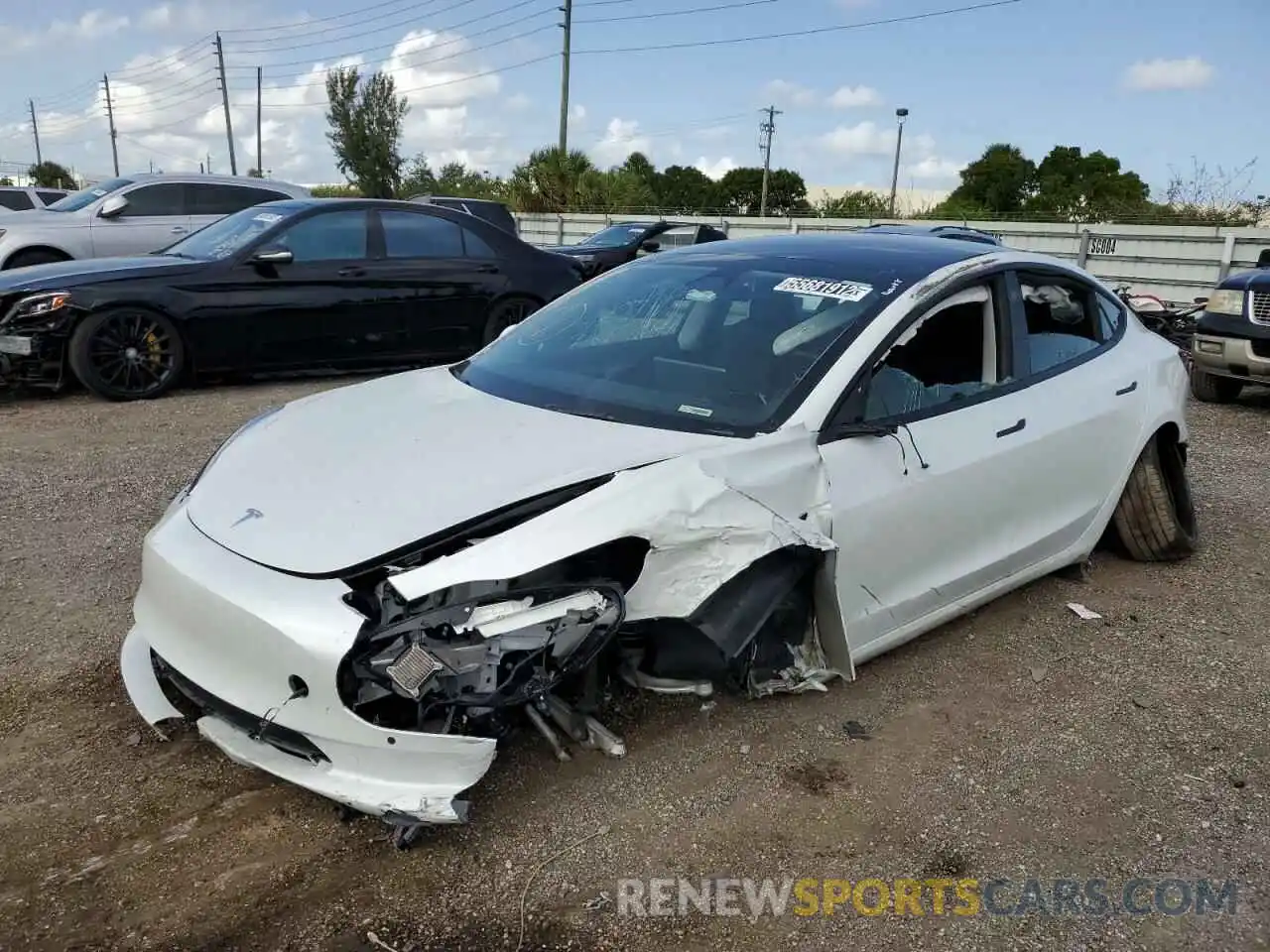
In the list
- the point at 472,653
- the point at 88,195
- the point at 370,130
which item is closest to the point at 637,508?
the point at 472,653

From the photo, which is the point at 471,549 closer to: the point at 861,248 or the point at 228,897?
the point at 228,897

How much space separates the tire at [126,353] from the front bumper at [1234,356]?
8.34 metres

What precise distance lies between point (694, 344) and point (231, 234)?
225 inches

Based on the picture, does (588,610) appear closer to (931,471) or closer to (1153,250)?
(931,471)

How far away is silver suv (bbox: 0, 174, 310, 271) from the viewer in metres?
10.8

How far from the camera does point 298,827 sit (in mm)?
2611

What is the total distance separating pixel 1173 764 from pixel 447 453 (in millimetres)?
2372

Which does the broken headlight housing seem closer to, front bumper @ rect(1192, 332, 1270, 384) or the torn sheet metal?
the torn sheet metal

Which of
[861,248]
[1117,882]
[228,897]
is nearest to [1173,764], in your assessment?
[1117,882]

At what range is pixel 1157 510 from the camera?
178 inches

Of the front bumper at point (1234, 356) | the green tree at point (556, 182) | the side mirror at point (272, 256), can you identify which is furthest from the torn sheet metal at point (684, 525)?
the green tree at point (556, 182)

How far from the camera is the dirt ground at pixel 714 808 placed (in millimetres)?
2314

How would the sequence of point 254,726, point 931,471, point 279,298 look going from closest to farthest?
point 254,726
point 931,471
point 279,298

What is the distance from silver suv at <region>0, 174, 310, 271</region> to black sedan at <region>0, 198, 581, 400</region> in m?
3.70
